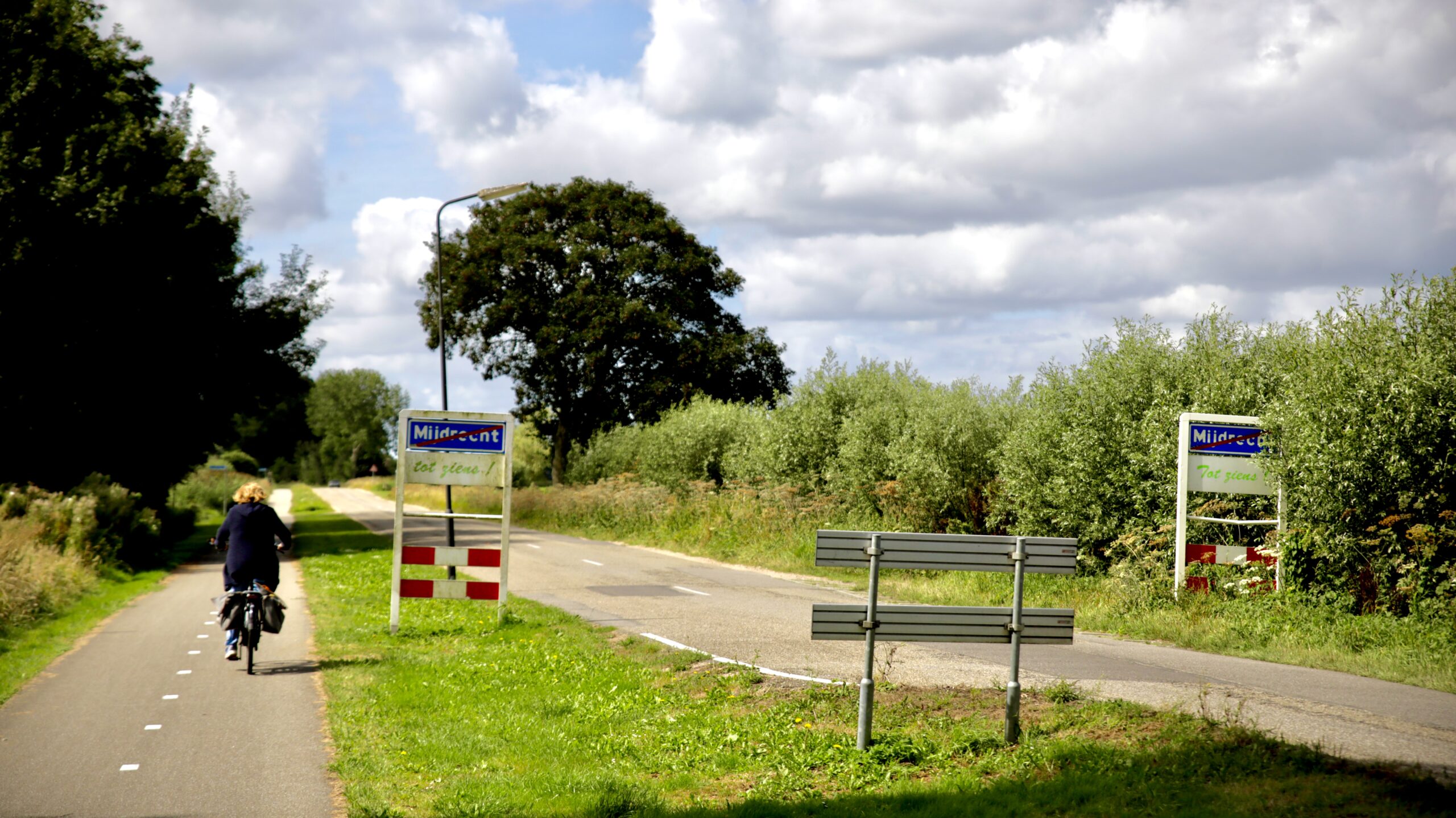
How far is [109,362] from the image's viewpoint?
27.5m

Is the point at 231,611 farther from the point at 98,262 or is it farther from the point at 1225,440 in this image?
the point at 98,262

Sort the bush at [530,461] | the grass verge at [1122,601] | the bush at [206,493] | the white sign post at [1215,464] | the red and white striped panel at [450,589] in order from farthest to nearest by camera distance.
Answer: the bush at [206,493] → the bush at [530,461] → the white sign post at [1215,464] → the red and white striped panel at [450,589] → the grass verge at [1122,601]

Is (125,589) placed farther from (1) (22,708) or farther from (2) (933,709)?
(2) (933,709)

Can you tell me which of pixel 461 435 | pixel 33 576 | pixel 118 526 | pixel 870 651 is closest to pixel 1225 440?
pixel 870 651

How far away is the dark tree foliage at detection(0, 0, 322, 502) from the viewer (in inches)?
971

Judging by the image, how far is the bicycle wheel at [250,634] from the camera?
10.9 meters

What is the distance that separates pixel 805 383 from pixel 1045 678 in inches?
803

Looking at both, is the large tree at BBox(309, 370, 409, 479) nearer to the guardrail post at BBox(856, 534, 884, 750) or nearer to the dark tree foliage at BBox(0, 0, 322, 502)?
the dark tree foliage at BBox(0, 0, 322, 502)

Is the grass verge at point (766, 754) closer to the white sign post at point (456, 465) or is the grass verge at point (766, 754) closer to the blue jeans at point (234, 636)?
the blue jeans at point (234, 636)

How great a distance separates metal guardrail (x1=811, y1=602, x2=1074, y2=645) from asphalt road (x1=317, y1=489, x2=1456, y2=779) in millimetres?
1223

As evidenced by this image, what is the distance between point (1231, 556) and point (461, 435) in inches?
394

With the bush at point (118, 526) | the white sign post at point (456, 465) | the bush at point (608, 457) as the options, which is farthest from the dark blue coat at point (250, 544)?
the bush at point (608, 457)

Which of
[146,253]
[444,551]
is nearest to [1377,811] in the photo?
[444,551]

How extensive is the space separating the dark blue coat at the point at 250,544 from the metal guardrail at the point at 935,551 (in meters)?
6.74
